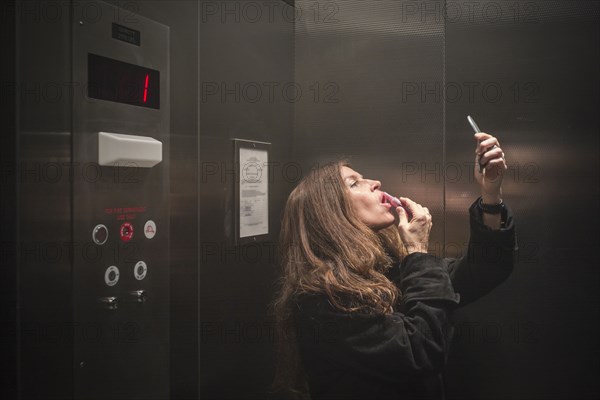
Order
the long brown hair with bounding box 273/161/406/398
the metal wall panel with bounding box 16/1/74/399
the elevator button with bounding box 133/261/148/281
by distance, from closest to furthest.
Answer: the metal wall panel with bounding box 16/1/74/399 → the long brown hair with bounding box 273/161/406/398 → the elevator button with bounding box 133/261/148/281

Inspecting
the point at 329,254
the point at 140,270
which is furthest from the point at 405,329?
the point at 140,270

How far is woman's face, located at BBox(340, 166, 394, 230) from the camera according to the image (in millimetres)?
1161

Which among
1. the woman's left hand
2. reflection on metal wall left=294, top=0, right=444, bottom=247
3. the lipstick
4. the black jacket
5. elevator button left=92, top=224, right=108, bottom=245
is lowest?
the black jacket

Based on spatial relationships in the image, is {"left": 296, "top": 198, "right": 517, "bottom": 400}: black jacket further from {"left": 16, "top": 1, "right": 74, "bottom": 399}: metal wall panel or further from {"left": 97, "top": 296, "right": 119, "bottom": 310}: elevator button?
{"left": 16, "top": 1, "right": 74, "bottom": 399}: metal wall panel

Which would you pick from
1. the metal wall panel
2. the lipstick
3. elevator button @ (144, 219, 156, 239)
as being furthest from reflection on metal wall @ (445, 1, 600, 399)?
the metal wall panel

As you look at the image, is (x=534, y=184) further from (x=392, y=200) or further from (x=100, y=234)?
(x=100, y=234)

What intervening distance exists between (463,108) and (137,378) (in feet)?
3.16

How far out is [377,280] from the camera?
1.16m

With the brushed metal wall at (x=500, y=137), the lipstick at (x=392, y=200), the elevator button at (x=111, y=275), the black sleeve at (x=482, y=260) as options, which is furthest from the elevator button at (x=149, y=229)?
the black sleeve at (x=482, y=260)

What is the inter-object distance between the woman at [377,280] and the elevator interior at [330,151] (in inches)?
1.4

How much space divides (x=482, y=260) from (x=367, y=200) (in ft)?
0.92

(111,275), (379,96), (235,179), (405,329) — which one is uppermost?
(379,96)

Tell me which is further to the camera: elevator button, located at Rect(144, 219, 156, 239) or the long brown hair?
elevator button, located at Rect(144, 219, 156, 239)

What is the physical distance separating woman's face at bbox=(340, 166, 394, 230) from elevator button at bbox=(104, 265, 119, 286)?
1.80ft
